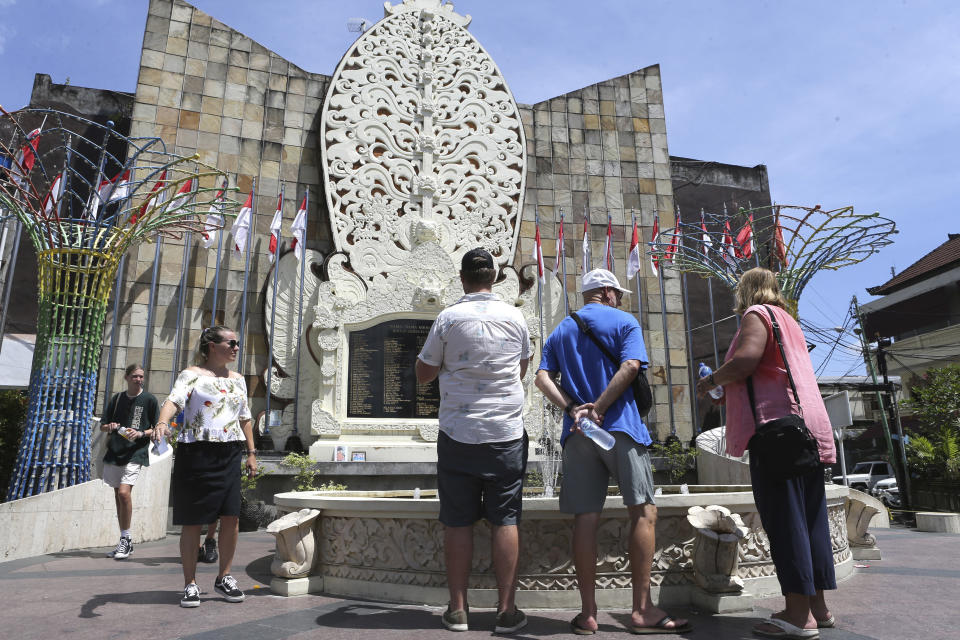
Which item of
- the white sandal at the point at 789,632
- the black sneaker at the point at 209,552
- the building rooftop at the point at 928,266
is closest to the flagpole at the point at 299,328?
the black sneaker at the point at 209,552

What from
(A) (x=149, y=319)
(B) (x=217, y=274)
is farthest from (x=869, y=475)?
(A) (x=149, y=319)

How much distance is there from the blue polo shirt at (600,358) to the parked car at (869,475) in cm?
1995

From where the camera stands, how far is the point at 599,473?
117 inches

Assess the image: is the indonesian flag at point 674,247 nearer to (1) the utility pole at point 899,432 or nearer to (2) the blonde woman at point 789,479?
(1) the utility pole at point 899,432

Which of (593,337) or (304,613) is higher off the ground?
(593,337)

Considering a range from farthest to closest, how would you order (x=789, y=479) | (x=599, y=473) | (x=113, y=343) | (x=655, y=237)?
(x=655, y=237) → (x=113, y=343) → (x=599, y=473) → (x=789, y=479)

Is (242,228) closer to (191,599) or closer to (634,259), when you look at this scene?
(634,259)

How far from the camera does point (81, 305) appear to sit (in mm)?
6918

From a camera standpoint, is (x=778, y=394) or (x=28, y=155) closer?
(x=778, y=394)

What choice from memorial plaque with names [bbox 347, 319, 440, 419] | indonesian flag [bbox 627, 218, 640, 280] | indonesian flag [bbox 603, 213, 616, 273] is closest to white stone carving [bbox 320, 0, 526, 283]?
memorial plaque with names [bbox 347, 319, 440, 419]

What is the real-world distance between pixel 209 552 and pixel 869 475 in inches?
884

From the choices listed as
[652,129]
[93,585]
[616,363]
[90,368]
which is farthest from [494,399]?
[652,129]

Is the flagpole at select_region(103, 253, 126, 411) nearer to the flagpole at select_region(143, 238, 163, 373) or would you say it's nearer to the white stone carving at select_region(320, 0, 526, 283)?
the flagpole at select_region(143, 238, 163, 373)

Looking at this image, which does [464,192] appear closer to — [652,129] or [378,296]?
[378,296]
